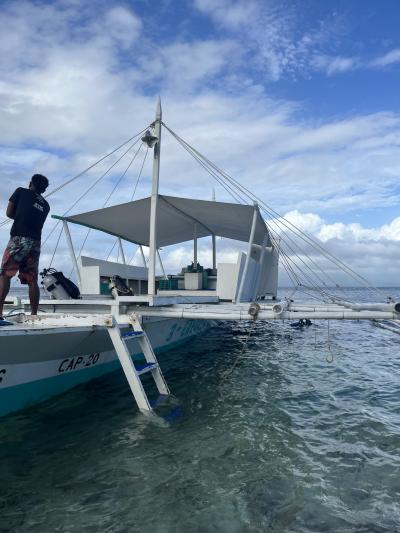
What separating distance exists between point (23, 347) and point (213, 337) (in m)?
10.7

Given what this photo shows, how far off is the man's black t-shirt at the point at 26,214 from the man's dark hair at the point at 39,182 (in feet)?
0.50

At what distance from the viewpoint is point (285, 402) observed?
7.23 m

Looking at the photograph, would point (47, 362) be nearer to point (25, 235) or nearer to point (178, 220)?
point (25, 235)

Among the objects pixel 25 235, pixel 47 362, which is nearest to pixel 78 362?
pixel 47 362

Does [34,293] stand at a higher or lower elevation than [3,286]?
lower

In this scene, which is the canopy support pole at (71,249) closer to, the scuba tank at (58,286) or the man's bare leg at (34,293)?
the scuba tank at (58,286)

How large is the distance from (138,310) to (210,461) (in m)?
3.89

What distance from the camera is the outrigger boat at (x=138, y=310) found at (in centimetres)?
598

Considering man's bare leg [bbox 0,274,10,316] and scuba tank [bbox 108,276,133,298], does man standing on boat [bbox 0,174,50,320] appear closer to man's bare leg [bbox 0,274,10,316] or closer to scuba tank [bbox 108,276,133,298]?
man's bare leg [bbox 0,274,10,316]

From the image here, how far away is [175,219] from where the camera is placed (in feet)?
47.4

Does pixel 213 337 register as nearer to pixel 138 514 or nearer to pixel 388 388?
pixel 388 388

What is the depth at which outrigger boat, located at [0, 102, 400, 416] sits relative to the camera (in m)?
5.98

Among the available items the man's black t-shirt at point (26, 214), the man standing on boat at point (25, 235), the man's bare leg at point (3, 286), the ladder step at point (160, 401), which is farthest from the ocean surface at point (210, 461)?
the man's black t-shirt at point (26, 214)

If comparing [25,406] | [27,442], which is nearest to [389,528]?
[27,442]
